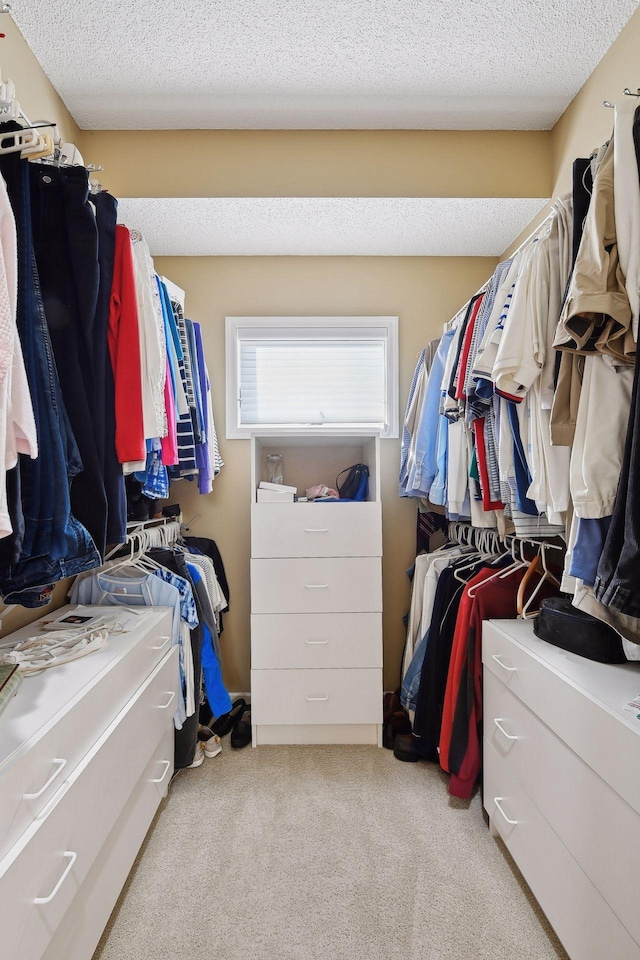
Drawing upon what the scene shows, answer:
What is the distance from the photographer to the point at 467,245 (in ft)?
9.17

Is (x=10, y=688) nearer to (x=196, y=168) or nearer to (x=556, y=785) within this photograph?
(x=556, y=785)

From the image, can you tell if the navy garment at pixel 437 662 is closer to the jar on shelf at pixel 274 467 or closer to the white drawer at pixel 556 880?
the white drawer at pixel 556 880

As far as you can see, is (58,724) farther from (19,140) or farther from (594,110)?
(594,110)

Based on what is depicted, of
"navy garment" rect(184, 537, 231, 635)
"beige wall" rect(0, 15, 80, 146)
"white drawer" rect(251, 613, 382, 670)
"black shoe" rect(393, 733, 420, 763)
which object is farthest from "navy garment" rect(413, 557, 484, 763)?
"beige wall" rect(0, 15, 80, 146)

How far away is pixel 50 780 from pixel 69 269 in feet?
3.60

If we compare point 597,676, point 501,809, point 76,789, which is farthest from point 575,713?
point 76,789

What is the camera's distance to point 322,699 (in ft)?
8.00

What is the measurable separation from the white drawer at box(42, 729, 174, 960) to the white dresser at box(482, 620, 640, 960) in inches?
43.6

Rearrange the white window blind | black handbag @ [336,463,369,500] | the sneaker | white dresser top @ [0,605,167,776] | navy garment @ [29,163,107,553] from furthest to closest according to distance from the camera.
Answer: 1. the white window blind
2. black handbag @ [336,463,369,500]
3. the sneaker
4. navy garment @ [29,163,107,553]
5. white dresser top @ [0,605,167,776]

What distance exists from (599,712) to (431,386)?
1.61 meters

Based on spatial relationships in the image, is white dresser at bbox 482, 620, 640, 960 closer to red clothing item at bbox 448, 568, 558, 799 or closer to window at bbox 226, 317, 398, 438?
red clothing item at bbox 448, 568, 558, 799

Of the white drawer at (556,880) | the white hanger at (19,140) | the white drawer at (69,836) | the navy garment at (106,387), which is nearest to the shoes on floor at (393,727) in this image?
the white drawer at (556,880)

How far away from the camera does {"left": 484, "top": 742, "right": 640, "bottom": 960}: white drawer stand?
3.68ft

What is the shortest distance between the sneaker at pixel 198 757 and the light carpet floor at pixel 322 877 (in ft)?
0.09
